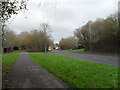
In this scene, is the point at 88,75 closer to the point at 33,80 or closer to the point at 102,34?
the point at 33,80

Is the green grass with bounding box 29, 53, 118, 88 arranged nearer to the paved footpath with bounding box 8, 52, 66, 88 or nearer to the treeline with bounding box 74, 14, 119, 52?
the paved footpath with bounding box 8, 52, 66, 88

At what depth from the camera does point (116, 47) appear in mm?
30219

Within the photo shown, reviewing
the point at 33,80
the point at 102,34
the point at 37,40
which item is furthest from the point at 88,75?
the point at 37,40

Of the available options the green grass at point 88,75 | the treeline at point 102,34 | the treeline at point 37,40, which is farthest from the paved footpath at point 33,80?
the treeline at point 37,40

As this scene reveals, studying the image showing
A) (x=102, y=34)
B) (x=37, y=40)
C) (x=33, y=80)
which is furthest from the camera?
(x=37, y=40)

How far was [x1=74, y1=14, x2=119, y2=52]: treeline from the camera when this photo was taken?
97.4ft

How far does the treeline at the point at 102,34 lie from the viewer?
29.7m

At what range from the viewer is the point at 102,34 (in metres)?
34.2

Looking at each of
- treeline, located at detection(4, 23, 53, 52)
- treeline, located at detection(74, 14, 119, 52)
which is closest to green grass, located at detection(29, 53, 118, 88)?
treeline, located at detection(74, 14, 119, 52)

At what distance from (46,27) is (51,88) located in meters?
46.1

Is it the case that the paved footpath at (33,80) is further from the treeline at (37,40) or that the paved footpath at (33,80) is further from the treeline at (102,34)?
the treeline at (37,40)

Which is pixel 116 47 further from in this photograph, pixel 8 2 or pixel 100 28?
pixel 8 2

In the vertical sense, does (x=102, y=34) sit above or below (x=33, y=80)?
above

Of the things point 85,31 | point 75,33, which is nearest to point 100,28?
point 85,31
